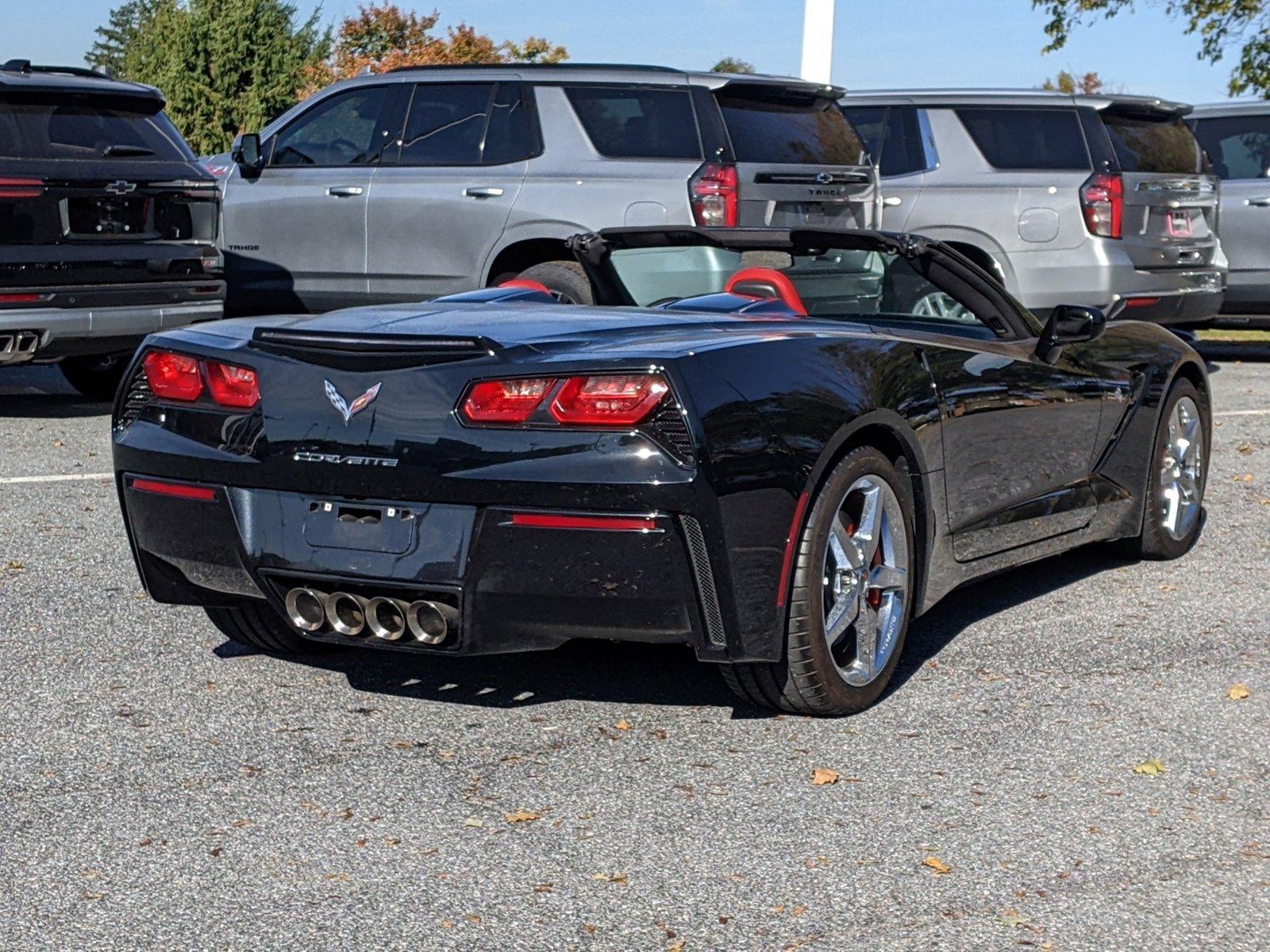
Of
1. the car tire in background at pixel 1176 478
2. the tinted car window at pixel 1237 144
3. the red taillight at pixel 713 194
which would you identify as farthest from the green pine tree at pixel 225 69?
the car tire in background at pixel 1176 478

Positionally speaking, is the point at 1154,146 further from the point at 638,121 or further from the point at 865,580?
the point at 865,580

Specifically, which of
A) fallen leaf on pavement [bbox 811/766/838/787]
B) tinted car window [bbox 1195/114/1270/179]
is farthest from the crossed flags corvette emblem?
tinted car window [bbox 1195/114/1270/179]

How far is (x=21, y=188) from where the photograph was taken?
980cm

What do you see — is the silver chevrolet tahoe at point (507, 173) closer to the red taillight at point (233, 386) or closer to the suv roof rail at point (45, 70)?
the suv roof rail at point (45, 70)

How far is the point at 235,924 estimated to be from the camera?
11.1ft

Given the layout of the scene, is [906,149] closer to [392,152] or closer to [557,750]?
[392,152]

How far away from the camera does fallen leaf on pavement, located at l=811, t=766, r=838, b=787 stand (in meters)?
4.28

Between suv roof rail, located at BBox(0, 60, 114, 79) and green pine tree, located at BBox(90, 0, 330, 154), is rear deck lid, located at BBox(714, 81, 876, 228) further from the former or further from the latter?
green pine tree, located at BBox(90, 0, 330, 154)

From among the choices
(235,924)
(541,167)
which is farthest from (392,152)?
(235,924)

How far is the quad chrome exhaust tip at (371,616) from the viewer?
4.32 m

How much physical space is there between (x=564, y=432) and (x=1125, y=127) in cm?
975

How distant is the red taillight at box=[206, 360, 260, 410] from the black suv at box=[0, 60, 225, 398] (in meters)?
5.51

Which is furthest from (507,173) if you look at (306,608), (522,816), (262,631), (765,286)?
(522,816)

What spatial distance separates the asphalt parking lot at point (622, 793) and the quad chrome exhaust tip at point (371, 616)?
0.29 metres
